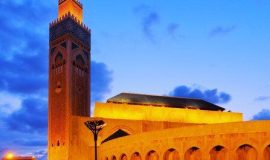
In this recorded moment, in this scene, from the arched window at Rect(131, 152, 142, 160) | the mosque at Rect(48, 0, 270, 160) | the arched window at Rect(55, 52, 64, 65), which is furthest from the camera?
the arched window at Rect(55, 52, 64, 65)

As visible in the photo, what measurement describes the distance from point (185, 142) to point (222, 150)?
291cm

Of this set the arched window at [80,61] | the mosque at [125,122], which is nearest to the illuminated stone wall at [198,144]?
the mosque at [125,122]

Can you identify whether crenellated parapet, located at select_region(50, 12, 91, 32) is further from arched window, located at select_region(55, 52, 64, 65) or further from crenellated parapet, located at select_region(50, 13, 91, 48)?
arched window, located at select_region(55, 52, 64, 65)

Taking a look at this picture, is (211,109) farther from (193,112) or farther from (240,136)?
(240,136)

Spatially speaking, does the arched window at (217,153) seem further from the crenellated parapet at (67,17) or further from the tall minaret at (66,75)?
the crenellated parapet at (67,17)

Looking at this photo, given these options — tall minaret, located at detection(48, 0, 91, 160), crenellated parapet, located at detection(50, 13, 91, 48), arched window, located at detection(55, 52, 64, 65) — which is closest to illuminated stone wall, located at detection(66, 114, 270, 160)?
tall minaret, located at detection(48, 0, 91, 160)

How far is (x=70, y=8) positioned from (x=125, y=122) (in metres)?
18.9

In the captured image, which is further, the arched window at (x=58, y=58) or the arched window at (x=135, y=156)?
the arched window at (x=58, y=58)

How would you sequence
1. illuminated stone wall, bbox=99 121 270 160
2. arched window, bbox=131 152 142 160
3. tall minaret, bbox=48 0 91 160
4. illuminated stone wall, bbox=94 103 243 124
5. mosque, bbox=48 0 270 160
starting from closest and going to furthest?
illuminated stone wall, bbox=99 121 270 160 → mosque, bbox=48 0 270 160 → arched window, bbox=131 152 142 160 → illuminated stone wall, bbox=94 103 243 124 → tall minaret, bbox=48 0 91 160

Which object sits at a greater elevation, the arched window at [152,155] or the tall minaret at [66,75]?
the tall minaret at [66,75]

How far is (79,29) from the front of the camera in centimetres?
5091

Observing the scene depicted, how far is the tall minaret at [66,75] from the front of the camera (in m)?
46.1

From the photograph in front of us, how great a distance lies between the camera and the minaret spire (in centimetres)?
5209

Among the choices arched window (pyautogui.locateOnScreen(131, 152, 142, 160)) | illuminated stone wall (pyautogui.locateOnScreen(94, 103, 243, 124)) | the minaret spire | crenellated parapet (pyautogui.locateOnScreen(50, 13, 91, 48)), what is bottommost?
arched window (pyautogui.locateOnScreen(131, 152, 142, 160))
